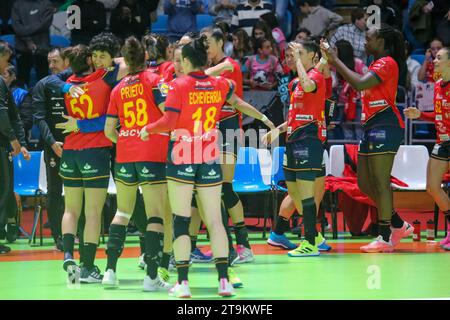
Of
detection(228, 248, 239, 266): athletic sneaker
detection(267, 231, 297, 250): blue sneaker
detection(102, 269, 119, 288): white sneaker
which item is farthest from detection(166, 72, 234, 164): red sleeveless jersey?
detection(267, 231, 297, 250): blue sneaker

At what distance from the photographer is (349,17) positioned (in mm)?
17906

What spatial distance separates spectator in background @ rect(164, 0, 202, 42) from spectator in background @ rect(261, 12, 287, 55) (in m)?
1.23

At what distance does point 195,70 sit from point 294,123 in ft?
10.5

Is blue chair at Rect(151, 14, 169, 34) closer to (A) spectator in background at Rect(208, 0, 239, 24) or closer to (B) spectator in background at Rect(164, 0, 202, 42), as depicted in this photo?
(B) spectator in background at Rect(164, 0, 202, 42)

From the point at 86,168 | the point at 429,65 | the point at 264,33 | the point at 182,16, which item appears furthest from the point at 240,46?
the point at 86,168

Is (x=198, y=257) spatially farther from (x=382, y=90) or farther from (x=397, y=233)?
(x=382, y=90)

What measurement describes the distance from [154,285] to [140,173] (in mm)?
938

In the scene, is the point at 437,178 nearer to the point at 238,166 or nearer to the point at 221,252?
the point at 238,166

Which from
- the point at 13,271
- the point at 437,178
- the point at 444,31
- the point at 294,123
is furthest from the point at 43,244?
the point at 444,31

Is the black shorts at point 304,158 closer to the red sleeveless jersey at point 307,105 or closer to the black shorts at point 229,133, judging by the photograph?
the red sleeveless jersey at point 307,105

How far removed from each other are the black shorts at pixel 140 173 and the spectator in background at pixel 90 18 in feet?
26.3

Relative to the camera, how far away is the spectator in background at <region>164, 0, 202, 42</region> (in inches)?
653

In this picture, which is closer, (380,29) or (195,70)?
(195,70)

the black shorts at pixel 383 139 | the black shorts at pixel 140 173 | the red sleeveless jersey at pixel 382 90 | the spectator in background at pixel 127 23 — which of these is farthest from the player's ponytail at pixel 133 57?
the spectator in background at pixel 127 23
